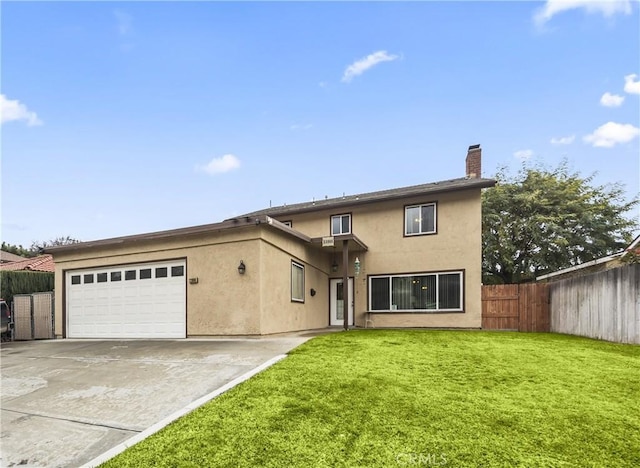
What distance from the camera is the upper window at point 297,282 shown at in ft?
38.2

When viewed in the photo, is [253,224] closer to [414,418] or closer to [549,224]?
[414,418]

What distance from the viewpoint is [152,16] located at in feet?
36.7

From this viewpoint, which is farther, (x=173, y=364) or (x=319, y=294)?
(x=319, y=294)

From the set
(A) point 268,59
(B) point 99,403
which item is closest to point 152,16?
(A) point 268,59

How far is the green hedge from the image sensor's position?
14.6 meters

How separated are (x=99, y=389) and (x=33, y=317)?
9.91m

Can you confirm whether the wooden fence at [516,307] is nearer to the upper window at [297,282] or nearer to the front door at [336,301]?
the front door at [336,301]

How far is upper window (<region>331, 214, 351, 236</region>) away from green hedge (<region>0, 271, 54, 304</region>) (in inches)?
507

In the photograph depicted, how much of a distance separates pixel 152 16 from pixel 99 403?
36.5ft

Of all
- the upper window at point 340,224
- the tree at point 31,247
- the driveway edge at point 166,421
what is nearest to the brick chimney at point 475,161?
the upper window at point 340,224

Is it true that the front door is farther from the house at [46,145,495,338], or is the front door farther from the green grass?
the green grass

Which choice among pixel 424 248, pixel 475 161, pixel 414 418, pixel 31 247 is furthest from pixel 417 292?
pixel 31 247

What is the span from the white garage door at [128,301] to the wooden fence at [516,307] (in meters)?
10.3

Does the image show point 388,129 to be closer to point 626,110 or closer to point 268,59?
point 268,59
